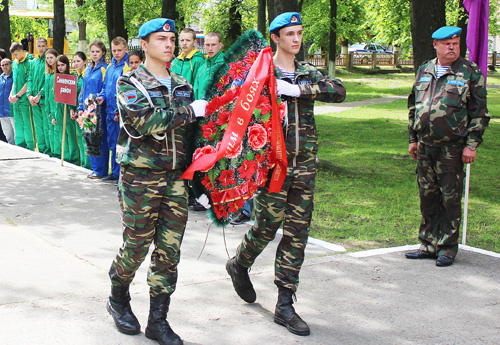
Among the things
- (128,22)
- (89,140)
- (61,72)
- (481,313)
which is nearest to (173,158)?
(481,313)

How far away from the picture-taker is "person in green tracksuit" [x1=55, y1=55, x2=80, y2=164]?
461 inches

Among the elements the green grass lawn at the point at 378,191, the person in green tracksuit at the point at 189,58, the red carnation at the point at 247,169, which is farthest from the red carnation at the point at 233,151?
the person in green tracksuit at the point at 189,58

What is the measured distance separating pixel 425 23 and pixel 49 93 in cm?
676

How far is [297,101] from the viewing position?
477cm

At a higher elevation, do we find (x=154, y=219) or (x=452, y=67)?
(x=452, y=67)

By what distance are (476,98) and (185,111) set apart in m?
3.07

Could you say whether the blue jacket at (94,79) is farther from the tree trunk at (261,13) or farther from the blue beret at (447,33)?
the tree trunk at (261,13)

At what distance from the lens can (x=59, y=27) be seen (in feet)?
65.5

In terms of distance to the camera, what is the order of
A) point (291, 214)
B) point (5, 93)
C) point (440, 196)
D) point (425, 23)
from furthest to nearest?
point (5, 93), point (425, 23), point (440, 196), point (291, 214)

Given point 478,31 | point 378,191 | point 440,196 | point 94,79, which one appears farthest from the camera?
point 94,79

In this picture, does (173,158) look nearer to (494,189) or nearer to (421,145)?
(421,145)

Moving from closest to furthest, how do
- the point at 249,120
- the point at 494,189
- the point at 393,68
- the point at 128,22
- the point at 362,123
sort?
the point at 249,120
the point at 494,189
the point at 362,123
the point at 128,22
the point at 393,68

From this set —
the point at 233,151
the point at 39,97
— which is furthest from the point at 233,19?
the point at 233,151

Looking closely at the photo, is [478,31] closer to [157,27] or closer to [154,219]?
[157,27]
